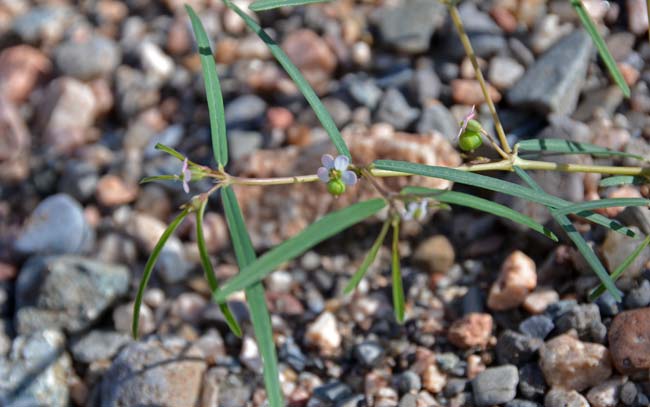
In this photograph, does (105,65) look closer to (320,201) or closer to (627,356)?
(320,201)

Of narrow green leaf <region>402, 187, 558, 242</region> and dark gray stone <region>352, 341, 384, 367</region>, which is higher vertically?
narrow green leaf <region>402, 187, 558, 242</region>

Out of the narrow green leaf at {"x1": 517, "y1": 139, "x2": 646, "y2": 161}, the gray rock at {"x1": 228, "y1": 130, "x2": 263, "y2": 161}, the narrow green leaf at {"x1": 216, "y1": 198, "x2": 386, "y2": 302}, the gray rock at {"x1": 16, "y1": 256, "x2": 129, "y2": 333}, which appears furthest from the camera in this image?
the gray rock at {"x1": 228, "y1": 130, "x2": 263, "y2": 161}

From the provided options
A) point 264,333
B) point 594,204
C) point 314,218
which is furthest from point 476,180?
point 314,218

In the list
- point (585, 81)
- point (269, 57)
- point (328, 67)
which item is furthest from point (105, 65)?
point (585, 81)

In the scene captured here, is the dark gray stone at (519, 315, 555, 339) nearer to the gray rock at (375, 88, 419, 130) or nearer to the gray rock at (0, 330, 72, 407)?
the gray rock at (375, 88, 419, 130)

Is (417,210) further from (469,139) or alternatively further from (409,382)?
(409,382)

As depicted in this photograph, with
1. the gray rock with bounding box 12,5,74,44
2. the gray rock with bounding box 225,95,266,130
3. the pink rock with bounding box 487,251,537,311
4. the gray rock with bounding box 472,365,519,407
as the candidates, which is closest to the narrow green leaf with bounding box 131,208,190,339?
the gray rock with bounding box 472,365,519,407

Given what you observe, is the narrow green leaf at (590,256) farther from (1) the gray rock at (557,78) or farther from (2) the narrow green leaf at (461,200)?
(1) the gray rock at (557,78)
